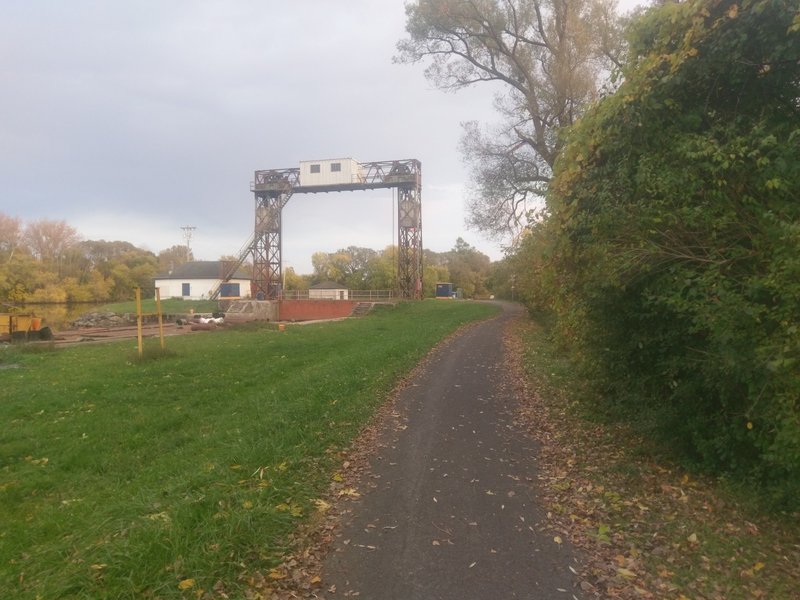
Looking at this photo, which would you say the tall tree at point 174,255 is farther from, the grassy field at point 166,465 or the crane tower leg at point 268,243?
the grassy field at point 166,465

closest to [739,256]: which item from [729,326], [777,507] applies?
[729,326]

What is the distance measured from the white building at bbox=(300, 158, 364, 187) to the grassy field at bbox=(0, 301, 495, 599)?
34.8m

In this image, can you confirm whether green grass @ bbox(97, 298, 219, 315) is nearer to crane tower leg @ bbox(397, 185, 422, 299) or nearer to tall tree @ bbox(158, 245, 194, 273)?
crane tower leg @ bbox(397, 185, 422, 299)

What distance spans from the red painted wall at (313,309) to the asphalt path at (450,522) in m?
38.2

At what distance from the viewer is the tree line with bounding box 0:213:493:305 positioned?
62438 millimetres

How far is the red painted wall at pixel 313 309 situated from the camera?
46188 millimetres

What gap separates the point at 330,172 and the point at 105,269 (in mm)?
51753

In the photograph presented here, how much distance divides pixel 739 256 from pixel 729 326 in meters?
0.65

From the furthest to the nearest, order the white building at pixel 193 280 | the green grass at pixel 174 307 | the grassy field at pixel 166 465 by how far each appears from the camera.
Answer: the white building at pixel 193 280, the green grass at pixel 174 307, the grassy field at pixel 166 465

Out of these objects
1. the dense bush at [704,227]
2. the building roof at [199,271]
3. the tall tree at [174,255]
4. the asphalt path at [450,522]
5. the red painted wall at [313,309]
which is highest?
the tall tree at [174,255]

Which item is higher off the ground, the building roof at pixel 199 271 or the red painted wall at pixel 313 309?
the building roof at pixel 199 271

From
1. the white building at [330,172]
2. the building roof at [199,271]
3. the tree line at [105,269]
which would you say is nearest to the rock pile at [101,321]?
the tree line at [105,269]

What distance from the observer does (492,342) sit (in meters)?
18.0

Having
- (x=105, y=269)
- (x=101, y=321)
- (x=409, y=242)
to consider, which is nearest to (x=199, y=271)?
(x=105, y=269)
